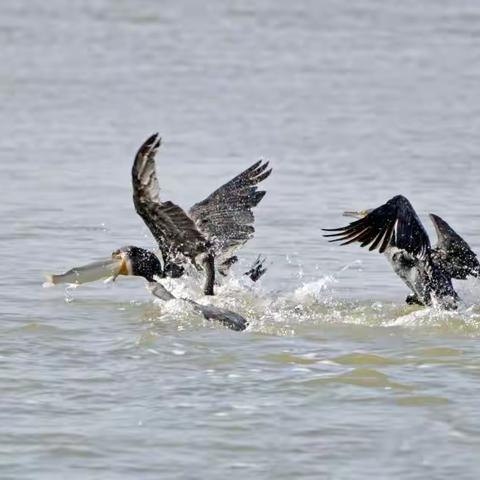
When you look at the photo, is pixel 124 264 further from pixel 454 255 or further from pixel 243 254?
pixel 454 255

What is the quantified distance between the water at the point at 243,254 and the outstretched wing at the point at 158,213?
42 centimetres

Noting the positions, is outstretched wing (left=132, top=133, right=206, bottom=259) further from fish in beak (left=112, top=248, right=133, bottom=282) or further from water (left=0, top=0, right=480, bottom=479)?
water (left=0, top=0, right=480, bottom=479)

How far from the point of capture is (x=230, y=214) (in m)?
11.1

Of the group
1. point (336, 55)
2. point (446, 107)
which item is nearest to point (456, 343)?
point (446, 107)

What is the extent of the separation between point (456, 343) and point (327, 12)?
19246 millimetres

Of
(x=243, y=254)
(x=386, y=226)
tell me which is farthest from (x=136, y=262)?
(x=243, y=254)

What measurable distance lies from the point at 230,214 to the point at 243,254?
39.7 inches

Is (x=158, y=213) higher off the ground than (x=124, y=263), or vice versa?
(x=158, y=213)

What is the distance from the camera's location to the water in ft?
24.5

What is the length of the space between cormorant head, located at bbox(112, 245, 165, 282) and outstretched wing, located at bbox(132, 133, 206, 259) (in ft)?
0.53

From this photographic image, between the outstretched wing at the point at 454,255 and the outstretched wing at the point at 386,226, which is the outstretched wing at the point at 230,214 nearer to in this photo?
the outstretched wing at the point at 386,226

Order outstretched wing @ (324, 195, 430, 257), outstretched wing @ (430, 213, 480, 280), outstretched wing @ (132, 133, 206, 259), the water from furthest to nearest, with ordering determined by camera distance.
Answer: outstretched wing @ (430, 213, 480, 280) → outstretched wing @ (324, 195, 430, 257) → outstretched wing @ (132, 133, 206, 259) → the water

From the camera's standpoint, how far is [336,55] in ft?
75.7

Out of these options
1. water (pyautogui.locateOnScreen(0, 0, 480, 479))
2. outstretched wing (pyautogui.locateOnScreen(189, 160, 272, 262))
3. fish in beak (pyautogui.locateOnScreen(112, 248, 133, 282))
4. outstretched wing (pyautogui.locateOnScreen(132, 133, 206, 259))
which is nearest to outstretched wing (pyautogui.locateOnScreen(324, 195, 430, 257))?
water (pyautogui.locateOnScreen(0, 0, 480, 479))
